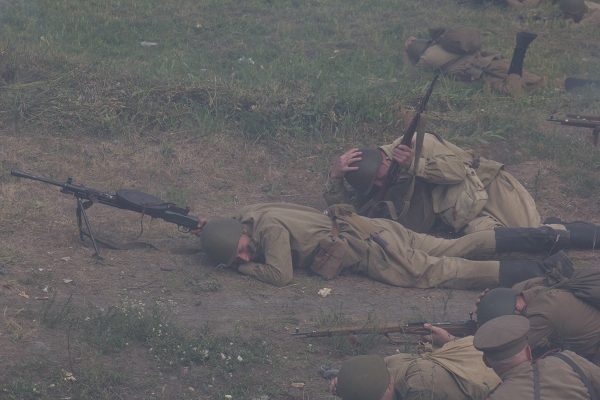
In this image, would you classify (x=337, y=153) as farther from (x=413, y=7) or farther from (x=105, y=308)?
(x=413, y=7)

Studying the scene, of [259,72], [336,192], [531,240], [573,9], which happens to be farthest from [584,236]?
[573,9]

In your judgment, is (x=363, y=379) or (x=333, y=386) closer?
(x=363, y=379)

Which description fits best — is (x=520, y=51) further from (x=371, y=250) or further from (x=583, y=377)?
(x=583, y=377)

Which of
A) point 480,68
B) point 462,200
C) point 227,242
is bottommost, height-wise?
point 227,242

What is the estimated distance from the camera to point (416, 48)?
11391mm

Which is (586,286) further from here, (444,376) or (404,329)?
(404,329)

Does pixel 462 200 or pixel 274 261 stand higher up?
pixel 462 200

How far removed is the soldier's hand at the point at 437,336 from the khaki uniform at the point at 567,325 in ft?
1.92

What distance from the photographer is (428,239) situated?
7.65 meters

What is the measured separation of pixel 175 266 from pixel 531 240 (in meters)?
2.93

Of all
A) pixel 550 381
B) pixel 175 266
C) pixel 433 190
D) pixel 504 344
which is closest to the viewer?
pixel 550 381

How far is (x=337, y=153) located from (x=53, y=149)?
2937 millimetres

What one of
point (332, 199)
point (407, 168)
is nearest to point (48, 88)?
point (332, 199)

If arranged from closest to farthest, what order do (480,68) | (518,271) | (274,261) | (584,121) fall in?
1. (518,271)
2. (274,261)
3. (584,121)
4. (480,68)
